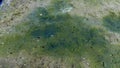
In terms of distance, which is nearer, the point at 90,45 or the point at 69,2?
the point at 90,45

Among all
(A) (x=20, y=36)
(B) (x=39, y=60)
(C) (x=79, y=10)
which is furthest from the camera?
(C) (x=79, y=10)

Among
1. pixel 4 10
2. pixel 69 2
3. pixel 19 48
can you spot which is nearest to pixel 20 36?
pixel 19 48

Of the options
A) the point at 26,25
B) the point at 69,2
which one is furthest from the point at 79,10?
the point at 26,25

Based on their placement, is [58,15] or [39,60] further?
[58,15]

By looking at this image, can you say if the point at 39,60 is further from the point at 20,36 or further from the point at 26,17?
the point at 26,17

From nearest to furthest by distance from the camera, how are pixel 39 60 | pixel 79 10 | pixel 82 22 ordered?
pixel 39 60 → pixel 82 22 → pixel 79 10

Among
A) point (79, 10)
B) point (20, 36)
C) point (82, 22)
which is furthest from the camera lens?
point (79, 10)

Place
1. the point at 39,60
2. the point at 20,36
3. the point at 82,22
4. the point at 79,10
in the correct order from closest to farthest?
1. the point at 39,60
2. the point at 20,36
3. the point at 82,22
4. the point at 79,10

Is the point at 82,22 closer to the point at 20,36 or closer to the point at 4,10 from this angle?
the point at 20,36
